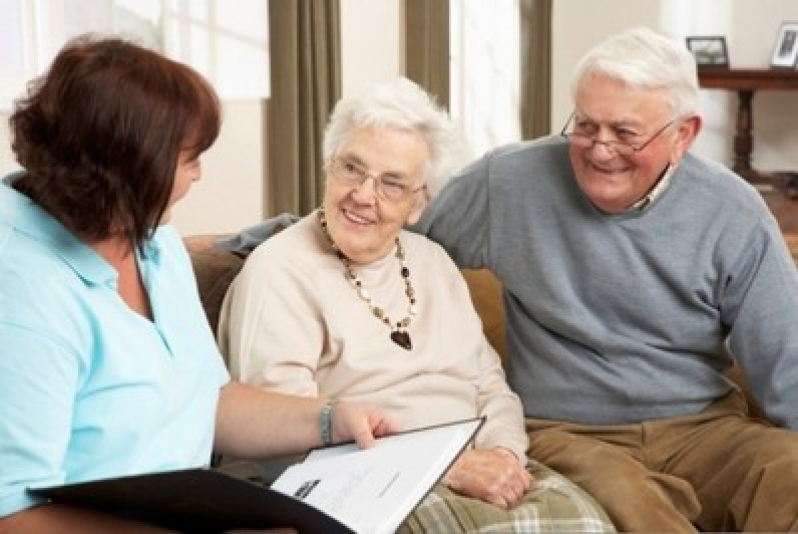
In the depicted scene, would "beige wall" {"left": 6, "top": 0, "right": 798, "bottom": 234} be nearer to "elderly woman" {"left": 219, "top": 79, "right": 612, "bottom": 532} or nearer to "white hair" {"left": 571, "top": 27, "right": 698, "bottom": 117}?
"white hair" {"left": 571, "top": 27, "right": 698, "bottom": 117}

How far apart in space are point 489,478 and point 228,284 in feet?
1.81

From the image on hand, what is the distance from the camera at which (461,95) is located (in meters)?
6.12

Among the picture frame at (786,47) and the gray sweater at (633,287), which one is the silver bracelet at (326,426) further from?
the picture frame at (786,47)

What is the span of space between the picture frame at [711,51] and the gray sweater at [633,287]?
514cm

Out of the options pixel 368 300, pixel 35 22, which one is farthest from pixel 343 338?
pixel 35 22

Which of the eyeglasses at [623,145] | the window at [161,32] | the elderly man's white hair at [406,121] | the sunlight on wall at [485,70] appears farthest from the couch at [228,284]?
the sunlight on wall at [485,70]

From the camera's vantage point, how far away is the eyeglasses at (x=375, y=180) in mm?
2100

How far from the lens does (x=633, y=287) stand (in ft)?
7.39

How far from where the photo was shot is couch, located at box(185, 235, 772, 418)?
7.14 ft

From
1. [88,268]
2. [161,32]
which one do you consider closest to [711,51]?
[161,32]

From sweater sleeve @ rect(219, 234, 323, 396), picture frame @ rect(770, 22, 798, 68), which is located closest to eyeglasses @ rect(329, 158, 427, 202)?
sweater sleeve @ rect(219, 234, 323, 396)

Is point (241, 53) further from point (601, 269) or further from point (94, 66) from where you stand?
point (94, 66)

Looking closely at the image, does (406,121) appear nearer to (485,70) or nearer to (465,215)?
(465,215)

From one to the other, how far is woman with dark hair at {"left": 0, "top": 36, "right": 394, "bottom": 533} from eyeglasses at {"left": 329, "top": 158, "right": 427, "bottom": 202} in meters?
0.62
